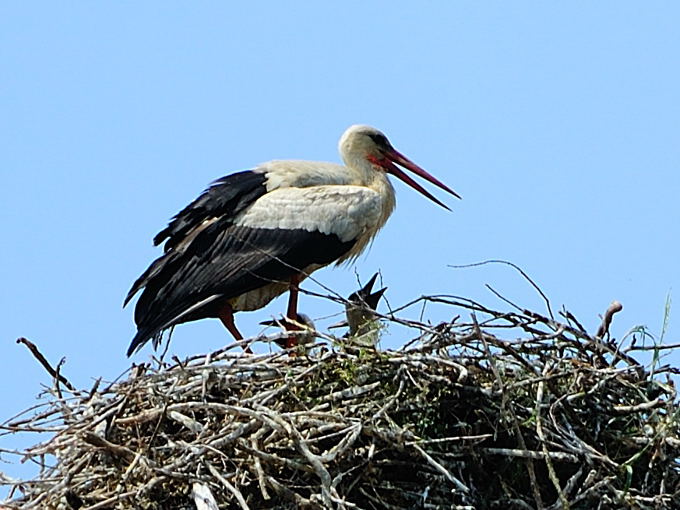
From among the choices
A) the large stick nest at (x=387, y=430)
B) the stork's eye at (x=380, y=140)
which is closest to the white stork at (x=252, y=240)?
the stork's eye at (x=380, y=140)

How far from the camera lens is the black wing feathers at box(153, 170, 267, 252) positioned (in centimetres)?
860

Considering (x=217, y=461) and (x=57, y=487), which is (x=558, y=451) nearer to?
(x=217, y=461)

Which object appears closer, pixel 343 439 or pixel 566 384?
pixel 343 439

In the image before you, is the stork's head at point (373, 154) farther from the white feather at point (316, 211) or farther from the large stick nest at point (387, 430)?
the large stick nest at point (387, 430)

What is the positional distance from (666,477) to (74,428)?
226 cm

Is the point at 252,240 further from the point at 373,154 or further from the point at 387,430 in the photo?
the point at 387,430

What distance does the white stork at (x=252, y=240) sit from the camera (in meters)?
8.30

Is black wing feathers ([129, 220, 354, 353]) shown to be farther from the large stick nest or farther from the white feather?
the large stick nest

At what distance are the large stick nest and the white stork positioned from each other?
186cm

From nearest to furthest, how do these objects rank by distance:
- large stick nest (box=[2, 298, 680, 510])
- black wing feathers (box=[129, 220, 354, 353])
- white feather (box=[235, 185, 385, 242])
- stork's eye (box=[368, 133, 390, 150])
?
1. large stick nest (box=[2, 298, 680, 510])
2. black wing feathers (box=[129, 220, 354, 353])
3. white feather (box=[235, 185, 385, 242])
4. stork's eye (box=[368, 133, 390, 150])

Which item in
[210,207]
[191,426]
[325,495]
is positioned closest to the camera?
[325,495]

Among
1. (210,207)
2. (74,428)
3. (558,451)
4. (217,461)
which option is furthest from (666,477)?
(210,207)

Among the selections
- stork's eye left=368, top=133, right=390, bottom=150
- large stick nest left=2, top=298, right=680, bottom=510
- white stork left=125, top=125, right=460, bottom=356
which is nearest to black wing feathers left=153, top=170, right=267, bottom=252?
white stork left=125, top=125, right=460, bottom=356

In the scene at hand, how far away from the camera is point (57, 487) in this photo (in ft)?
19.5
